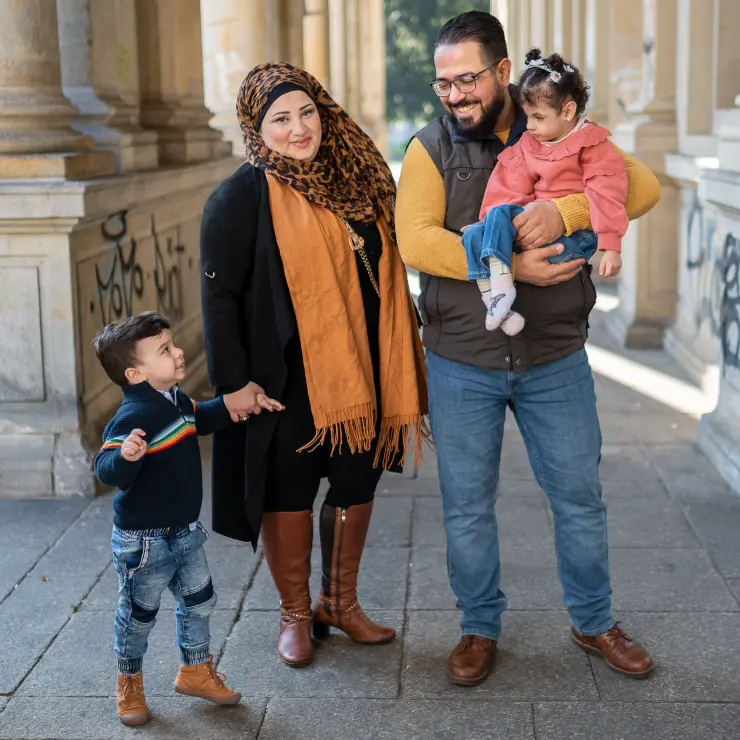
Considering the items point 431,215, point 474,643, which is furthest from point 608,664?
point 431,215

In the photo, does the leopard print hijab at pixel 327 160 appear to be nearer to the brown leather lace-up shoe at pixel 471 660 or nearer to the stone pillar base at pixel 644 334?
the brown leather lace-up shoe at pixel 471 660

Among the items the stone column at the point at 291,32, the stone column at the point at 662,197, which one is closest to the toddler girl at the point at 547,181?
the stone column at the point at 662,197

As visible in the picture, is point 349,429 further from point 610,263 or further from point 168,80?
point 168,80

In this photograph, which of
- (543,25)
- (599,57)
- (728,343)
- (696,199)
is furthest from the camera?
(543,25)

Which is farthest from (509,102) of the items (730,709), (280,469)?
(730,709)

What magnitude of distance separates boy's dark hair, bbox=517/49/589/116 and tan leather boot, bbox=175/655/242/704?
1892 millimetres

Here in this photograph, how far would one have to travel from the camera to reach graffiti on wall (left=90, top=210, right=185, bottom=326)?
6.25 metres

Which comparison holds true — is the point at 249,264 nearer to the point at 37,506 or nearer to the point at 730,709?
the point at 730,709

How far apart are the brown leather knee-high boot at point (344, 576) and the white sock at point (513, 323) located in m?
0.93

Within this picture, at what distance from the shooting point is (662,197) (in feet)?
30.5

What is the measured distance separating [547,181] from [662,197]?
6.32 meters

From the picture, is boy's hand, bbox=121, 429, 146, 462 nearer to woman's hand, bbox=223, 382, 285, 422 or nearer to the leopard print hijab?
woman's hand, bbox=223, 382, 285, 422

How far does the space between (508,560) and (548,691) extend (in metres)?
1.23

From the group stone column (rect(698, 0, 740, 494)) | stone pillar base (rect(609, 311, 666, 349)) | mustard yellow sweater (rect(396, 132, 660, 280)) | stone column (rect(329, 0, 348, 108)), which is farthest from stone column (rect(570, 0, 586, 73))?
stone column (rect(329, 0, 348, 108))
